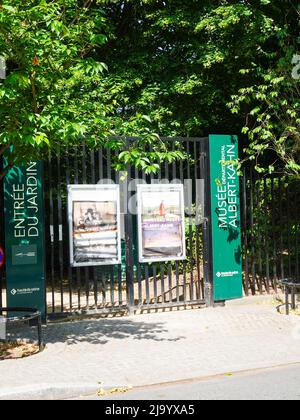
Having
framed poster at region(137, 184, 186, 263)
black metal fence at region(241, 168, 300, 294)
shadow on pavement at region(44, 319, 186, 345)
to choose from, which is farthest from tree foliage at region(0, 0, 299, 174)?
shadow on pavement at region(44, 319, 186, 345)

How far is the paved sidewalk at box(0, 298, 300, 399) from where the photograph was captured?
6.57 metres

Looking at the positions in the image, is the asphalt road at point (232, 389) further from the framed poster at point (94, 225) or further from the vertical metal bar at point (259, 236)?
the vertical metal bar at point (259, 236)

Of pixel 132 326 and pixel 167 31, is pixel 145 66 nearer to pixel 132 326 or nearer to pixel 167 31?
pixel 167 31

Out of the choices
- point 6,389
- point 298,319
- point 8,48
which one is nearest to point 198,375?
point 6,389

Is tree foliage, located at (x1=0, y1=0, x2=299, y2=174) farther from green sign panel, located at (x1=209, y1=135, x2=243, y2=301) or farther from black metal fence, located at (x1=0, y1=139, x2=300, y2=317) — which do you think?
black metal fence, located at (x1=0, y1=139, x2=300, y2=317)

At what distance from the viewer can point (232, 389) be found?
6.08m

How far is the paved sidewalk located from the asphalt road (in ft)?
0.63

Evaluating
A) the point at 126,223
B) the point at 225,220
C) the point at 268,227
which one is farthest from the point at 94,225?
the point at 268,227

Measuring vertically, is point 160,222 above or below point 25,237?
above

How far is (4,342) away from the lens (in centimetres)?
859

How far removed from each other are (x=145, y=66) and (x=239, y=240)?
5854 mm

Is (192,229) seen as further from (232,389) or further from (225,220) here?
(232,389)

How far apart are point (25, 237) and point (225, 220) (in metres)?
4.08

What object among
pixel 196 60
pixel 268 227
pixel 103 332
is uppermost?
pixel 196 60
